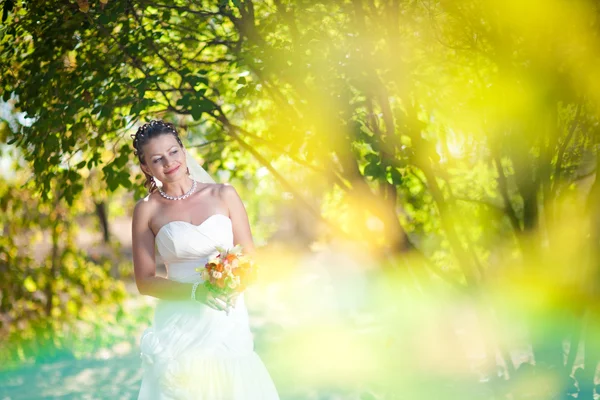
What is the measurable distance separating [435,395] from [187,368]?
12.6ft

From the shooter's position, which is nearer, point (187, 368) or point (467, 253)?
point (187, 368)

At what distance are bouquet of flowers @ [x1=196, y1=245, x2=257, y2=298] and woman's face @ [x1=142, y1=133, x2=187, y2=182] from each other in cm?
52

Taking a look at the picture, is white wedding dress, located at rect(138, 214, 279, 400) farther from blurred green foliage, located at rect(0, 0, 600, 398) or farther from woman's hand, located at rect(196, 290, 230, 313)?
blurred green foliage, located at rect(0, 0, 600, 398)

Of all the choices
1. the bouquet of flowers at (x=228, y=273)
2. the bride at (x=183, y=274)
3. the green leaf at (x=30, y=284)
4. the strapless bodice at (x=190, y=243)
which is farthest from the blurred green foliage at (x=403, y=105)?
the green leaf at (x=30, y=284)

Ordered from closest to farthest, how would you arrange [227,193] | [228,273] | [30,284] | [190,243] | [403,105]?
1. [228,273]
2. [190,243]
3. [227,193]
4. [403,105]
5. [30,284]

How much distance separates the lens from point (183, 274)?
3.89 m

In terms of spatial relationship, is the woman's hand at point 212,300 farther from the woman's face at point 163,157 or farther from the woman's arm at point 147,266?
the woman's face at point 163,157

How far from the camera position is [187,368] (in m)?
3.87

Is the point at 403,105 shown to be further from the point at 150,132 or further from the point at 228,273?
the point at 228,273

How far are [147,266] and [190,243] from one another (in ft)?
0.81

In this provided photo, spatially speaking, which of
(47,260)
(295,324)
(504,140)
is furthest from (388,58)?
(295,324)

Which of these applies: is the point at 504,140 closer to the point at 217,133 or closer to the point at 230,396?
the point at 217,133

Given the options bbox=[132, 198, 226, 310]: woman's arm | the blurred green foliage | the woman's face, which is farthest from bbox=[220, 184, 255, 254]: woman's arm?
the blurred green foliage

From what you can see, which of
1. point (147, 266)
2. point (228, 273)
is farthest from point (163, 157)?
point (228, 273)
